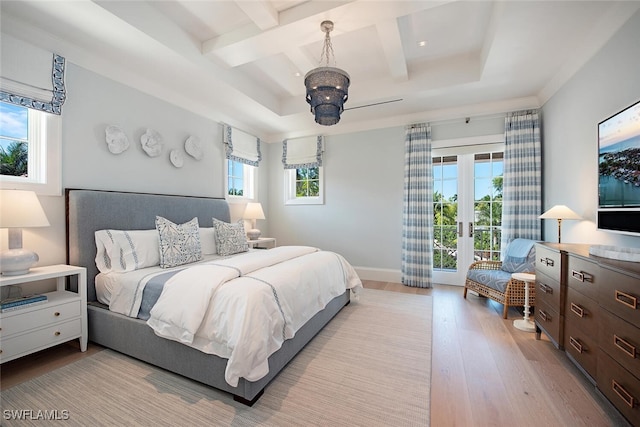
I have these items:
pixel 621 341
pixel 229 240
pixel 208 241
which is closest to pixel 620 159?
pixel 621 341

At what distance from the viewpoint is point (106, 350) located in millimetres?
2268

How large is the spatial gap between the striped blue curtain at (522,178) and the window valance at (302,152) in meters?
2.87

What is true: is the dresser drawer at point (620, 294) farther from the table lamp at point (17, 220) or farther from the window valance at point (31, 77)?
the window valance at point (31, 77)

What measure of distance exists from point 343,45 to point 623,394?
3.49 m

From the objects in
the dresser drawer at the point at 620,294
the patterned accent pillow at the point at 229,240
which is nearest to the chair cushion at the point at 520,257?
the dresser drawer at the point at 620,294

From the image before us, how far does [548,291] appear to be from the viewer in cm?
226

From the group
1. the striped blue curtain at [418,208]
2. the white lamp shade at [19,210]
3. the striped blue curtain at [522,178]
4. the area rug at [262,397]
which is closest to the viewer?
the area rug at [262,397]

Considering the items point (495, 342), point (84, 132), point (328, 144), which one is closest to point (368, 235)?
point (328, 144)

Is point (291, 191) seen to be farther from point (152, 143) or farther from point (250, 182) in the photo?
point (152, 143)

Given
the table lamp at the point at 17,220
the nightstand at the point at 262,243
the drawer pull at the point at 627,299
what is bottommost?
the nightstand at the point at 262,243

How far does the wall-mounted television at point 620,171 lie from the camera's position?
1782 millimetres

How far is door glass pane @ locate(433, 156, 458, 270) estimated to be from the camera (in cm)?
423

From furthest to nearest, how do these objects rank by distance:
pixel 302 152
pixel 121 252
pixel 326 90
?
pixel 302 152
pixel 121 252
pixel 326 90

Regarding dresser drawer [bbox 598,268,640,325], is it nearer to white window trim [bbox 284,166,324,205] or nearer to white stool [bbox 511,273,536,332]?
white stool [bbox 511,273,536,332]
